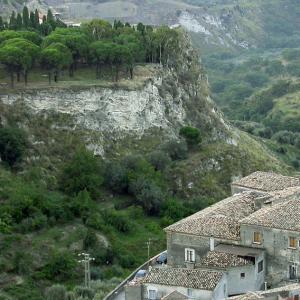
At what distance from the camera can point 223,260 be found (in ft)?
134

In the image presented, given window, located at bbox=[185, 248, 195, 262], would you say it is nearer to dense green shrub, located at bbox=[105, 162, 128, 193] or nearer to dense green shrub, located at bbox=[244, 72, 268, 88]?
dense green shrub, located at bbox=[105, 162, 128, 193]

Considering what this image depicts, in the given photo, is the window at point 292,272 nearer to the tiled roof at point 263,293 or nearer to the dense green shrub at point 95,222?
the tiled roof at point 263,293

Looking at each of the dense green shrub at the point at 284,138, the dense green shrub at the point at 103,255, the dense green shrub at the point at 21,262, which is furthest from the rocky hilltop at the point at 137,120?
the dense green shrub at the point at 284,138

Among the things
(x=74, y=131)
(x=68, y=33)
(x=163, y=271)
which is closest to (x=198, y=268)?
(x=163, y=271)

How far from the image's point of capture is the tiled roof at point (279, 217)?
136ft

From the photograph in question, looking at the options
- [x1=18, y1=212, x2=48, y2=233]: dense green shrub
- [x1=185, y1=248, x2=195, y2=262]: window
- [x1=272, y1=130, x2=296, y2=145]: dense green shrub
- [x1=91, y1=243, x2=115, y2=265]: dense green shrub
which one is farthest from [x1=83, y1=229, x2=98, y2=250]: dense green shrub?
[x1=272, y1=130, x2=296, y2=145]: dense green shrub

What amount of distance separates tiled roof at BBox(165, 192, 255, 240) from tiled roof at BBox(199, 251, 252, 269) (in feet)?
4.38

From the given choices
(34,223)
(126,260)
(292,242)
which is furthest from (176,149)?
(292,242)

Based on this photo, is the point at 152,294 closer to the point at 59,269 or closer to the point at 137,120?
the point at 59,269

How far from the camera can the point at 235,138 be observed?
72250mm

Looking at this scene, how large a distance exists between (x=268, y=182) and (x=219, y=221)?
722 cm

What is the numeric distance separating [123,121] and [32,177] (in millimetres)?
9733

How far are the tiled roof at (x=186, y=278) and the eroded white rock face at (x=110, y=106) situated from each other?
2185cm

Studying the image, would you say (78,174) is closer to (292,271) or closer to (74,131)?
(74,131)
